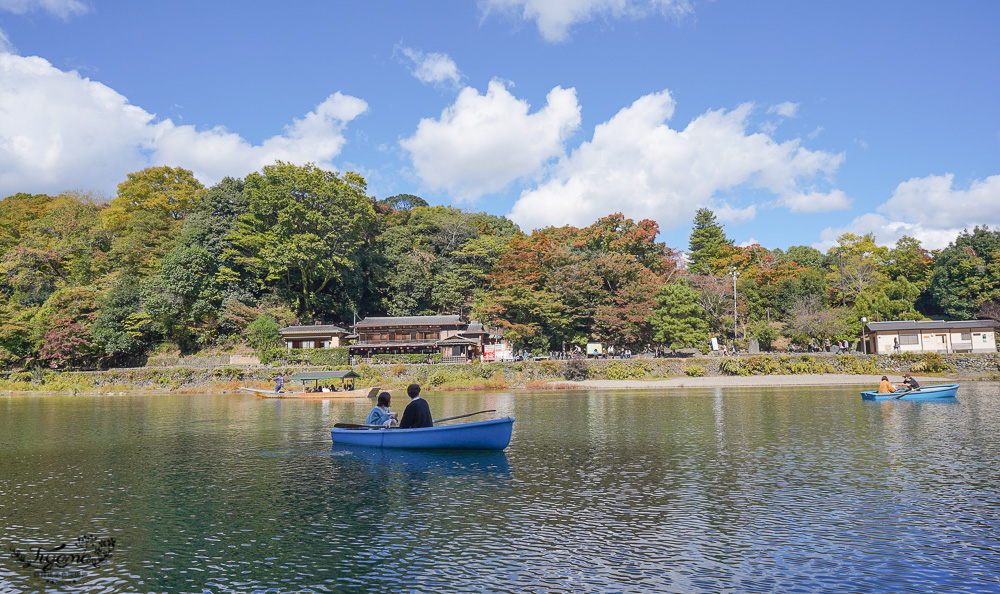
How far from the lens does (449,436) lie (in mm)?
17969

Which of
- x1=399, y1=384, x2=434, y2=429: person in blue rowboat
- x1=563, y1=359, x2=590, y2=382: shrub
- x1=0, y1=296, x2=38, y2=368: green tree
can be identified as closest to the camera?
x1=399, y1=384, x2=434, y2=429: person in blue rowboat

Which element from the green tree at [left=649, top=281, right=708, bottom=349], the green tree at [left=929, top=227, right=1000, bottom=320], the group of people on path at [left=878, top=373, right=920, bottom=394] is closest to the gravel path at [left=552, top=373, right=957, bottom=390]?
the green tree at [left=649, top=281, right=708, bottom=349]

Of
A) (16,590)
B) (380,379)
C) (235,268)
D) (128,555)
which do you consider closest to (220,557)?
(128,555)

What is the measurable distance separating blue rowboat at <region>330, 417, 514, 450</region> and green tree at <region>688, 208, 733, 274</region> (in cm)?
6572

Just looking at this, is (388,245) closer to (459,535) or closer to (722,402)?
(722,402)

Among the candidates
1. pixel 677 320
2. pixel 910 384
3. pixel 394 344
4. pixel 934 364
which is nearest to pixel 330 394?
pixel 394 344

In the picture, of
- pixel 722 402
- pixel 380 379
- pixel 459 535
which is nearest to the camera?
pixel 459 535

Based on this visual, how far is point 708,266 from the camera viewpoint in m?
74.0

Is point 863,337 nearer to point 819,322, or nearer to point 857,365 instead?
point 819,322

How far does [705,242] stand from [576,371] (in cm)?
3897

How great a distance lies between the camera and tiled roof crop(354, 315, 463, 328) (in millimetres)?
66812

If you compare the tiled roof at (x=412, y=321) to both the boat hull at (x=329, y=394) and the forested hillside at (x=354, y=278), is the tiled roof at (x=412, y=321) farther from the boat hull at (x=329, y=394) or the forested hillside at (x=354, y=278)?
the boat hull at (x=329, y=394)

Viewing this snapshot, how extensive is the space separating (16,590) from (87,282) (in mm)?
72129

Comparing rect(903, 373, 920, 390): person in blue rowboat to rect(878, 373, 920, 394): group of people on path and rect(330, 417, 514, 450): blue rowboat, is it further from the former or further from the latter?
rect(330, 417, 514, 450): blue rowboat
